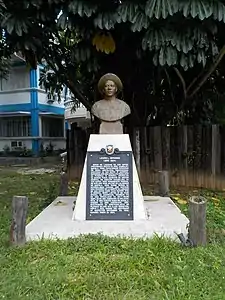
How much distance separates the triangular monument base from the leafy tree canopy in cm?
150

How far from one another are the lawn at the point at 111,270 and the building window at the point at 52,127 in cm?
1711

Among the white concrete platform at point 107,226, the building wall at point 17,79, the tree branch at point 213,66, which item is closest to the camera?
the white concrete platform at point 107,226

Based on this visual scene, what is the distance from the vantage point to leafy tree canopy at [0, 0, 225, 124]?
17.7ft

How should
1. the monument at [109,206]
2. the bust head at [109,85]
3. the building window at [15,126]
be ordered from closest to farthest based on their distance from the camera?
the monument at [109,206], the bust head at [109,85], the building window at [15,126]

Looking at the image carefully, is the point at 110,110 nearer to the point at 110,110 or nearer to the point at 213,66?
the point at 110,110

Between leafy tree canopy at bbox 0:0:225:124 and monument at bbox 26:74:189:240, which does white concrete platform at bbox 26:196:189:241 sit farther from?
leafy tree canopy at bbox 0:0:225:124

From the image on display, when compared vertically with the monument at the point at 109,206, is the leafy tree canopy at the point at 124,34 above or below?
above

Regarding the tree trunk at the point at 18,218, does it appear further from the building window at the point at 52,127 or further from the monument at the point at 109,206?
the building window at the point at 52,127

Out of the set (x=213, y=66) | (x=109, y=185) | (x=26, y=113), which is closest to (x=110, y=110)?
(x=109, y=185)

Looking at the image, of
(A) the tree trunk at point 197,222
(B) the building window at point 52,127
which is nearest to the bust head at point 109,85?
(A) the tree trunk at point 197,222

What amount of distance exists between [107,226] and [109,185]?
23.7 inches

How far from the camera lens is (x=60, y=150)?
21.7m

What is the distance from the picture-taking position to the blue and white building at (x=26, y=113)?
2012 cm

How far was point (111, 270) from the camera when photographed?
11.6 ft
